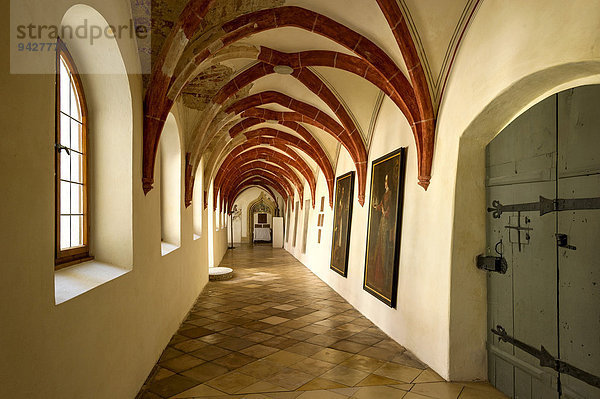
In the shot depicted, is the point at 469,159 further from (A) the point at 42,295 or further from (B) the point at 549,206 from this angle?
(A) the point at 42,295

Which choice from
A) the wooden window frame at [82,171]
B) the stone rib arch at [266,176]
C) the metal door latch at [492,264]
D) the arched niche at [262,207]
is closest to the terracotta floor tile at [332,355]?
the metal door latch at [492,264]

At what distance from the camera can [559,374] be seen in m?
2.83

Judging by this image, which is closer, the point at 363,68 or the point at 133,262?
the point at 133,262

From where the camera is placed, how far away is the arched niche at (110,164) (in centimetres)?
318

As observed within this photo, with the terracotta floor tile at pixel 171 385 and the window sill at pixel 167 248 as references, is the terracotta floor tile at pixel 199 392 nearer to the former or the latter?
the terracotta floor tile at pixel 171 385

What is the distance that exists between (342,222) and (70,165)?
619cm

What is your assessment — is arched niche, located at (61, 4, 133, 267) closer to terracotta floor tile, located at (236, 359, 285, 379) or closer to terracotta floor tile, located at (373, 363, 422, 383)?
terracotta floor tile, located at (236, 359, 285, 379)

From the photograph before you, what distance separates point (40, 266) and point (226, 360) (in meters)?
2.82

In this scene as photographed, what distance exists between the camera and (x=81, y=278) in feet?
8.44

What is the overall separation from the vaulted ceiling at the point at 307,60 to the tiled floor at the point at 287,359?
1922 millimetres

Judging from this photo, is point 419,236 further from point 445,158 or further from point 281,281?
point 281,281

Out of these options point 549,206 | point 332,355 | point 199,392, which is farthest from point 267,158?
point 549,206

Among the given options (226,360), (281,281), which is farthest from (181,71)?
(281,281)

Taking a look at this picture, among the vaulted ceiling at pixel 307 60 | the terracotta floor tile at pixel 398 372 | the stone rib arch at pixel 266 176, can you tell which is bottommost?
the terracotta floor tile at pixel 398 372
